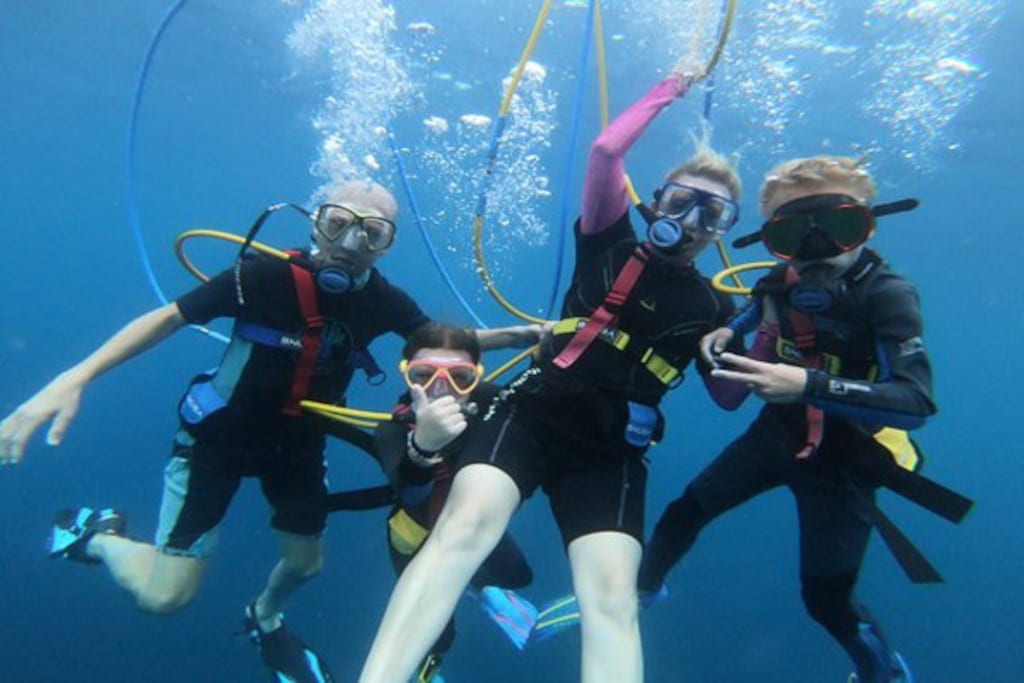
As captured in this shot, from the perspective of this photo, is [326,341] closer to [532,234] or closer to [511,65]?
[511,65]

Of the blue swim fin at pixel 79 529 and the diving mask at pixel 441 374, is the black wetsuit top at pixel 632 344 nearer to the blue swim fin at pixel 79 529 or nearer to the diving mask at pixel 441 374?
the diving mask at pixel 441 374

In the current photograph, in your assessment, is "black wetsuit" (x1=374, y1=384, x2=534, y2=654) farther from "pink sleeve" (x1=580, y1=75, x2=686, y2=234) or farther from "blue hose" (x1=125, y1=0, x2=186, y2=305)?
"blue hose" (x1=125, y1=0, x2=186, y2=305)

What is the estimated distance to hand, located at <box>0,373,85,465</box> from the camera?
3703mm

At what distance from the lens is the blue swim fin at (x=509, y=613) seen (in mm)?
4828

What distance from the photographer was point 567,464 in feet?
13.5

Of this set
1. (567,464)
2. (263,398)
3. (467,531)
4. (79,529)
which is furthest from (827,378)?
(79,529)

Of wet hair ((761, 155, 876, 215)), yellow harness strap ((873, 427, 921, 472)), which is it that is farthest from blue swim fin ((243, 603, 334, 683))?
wet hair ((761, 155, 876, 215))

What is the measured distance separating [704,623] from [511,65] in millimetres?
16129

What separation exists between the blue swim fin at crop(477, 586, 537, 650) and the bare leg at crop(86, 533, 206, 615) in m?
2.31

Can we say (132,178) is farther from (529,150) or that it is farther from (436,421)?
(529,150)

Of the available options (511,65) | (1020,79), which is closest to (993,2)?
(1020,79)

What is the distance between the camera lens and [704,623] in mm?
18047

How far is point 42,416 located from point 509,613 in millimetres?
3467

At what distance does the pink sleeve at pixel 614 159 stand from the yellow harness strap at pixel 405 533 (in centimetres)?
223
